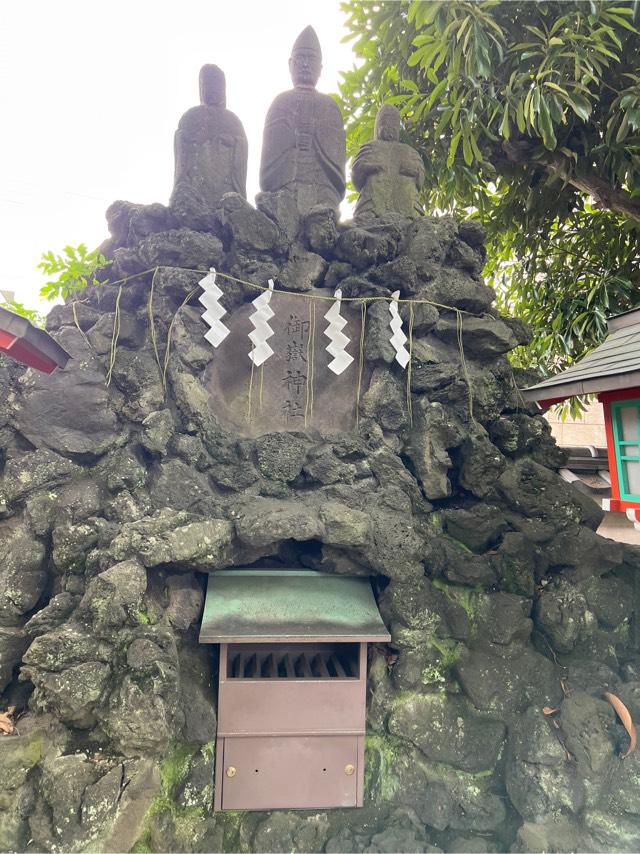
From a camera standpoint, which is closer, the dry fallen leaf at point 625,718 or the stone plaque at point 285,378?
the dry fallen leaf at point 625,718

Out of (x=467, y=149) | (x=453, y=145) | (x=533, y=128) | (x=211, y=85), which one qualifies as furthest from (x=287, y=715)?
(x=533, y=128)

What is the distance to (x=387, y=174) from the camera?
652 centimetres

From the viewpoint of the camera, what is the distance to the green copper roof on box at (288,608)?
4277 mm

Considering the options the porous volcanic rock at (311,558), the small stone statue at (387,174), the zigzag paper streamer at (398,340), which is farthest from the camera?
the small stone statue at (387,174)

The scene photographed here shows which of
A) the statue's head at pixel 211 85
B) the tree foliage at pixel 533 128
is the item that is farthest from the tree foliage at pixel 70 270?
the tree foliage at pixel 533 128

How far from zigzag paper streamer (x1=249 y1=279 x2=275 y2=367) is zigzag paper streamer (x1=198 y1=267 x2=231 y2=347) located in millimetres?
293

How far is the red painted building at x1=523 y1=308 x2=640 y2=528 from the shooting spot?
3982mm

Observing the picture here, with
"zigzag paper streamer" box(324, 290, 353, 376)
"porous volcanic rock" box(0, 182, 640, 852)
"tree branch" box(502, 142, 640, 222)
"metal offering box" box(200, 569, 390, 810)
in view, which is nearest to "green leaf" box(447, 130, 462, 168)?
"tree branch" box(502, 142, 640, 222)

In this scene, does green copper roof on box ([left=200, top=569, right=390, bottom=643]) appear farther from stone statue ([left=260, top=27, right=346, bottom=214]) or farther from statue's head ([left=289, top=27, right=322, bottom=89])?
statue's head ([left=289, top=27, right=322, bottom=89])

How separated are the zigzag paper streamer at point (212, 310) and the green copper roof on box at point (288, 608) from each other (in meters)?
2.27

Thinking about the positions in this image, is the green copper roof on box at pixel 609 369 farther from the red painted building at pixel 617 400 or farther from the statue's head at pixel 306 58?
the statue's head at pixel 306 58

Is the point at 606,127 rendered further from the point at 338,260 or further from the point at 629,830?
the point at 629,830

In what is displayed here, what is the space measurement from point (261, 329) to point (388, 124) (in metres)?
3.39

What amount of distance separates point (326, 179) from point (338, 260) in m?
1.16
